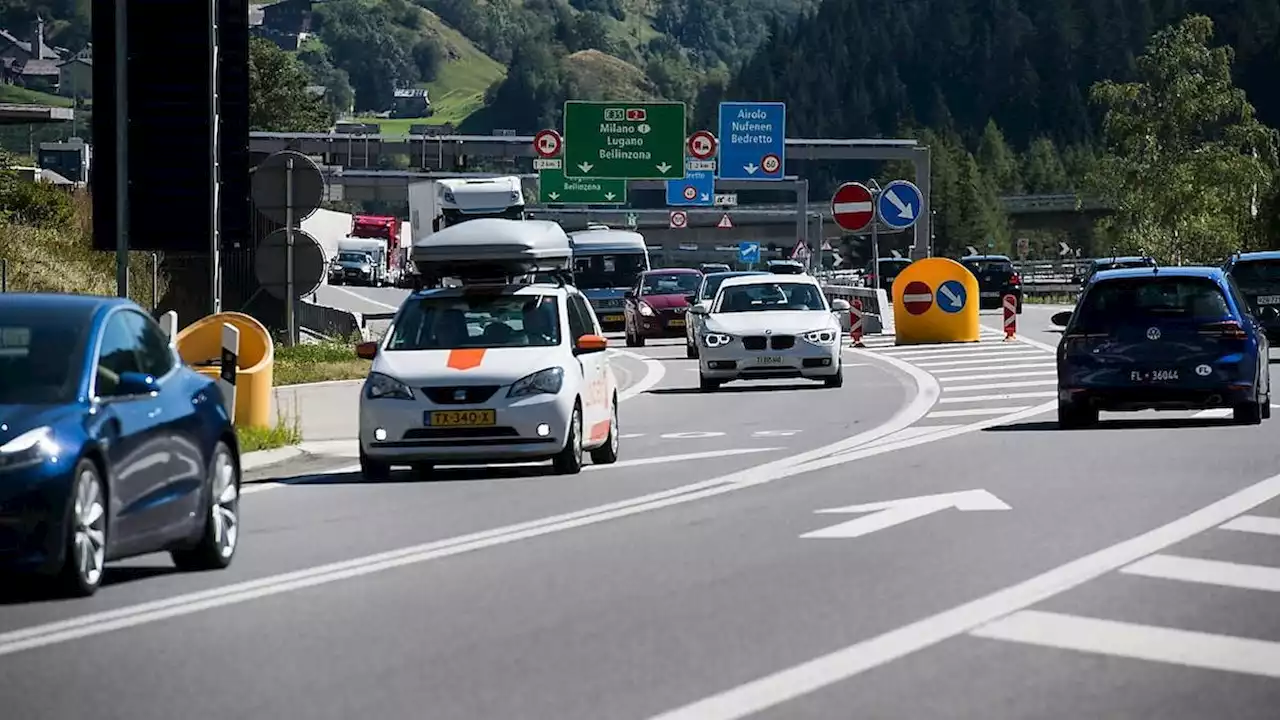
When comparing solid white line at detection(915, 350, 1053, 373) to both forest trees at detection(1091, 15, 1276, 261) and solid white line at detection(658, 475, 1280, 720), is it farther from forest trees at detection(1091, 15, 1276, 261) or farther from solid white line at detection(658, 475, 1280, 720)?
forest trees at detection(1091, 15, 1276, 261)

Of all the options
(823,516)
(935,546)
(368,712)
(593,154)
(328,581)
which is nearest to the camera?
(368,712)

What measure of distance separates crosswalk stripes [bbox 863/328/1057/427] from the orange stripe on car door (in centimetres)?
635

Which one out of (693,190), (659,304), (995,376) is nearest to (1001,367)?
(995,376)

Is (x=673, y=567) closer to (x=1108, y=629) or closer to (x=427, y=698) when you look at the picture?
(x=1108, y=629)

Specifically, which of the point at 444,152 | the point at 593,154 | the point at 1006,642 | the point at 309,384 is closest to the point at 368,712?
the point at 1006,642

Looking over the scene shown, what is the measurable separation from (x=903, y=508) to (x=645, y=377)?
68.7 ft

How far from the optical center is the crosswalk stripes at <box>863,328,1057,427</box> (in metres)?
27.2

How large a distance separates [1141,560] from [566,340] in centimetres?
765

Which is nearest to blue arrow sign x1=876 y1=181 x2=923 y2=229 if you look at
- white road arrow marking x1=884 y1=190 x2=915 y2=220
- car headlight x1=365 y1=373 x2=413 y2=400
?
white road arrow marking x1=884 y1=190 x2=915 y2=220

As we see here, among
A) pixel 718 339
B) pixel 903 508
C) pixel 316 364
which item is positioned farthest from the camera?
pixel 316 364

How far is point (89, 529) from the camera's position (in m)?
11.2

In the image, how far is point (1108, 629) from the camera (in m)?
9.97

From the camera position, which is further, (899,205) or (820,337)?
(899,205)

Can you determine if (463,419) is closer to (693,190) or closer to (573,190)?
(573,190)
